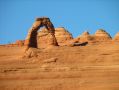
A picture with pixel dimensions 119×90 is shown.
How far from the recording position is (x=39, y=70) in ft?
124

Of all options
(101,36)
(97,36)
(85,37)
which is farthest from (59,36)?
(101,36)

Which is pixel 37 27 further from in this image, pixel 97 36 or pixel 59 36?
pixel 97 36

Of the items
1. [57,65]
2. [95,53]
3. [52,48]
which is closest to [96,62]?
[95,53]

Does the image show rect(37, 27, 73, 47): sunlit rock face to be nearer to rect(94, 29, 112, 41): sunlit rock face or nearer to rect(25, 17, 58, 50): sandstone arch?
rect(94, 29, 112, 41): sunlit rock face

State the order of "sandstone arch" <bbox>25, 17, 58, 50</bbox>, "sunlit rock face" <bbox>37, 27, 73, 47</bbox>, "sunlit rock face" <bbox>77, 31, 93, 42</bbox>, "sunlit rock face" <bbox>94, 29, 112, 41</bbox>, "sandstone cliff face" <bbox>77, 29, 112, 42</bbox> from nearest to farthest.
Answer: "sandstone arch" <bbox>25, 17, 58, 50</bbox>
"sunlit rock face" <bbox>77, 31, 93, 42</bbox>
"sandstone cliff face" <bbox>77, 29, 112, 42</bbox>
"sunlit rock face" <bbox>37, 27, 73, 47</bbox>
"sunlit rock face" <bbox>94, 29, 112, 41</bbox>

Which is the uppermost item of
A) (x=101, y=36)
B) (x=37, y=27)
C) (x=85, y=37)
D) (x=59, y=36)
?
(x=59, y=36)

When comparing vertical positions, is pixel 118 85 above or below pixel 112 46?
below

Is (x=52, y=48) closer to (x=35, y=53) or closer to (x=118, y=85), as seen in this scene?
(x=35, y=53)

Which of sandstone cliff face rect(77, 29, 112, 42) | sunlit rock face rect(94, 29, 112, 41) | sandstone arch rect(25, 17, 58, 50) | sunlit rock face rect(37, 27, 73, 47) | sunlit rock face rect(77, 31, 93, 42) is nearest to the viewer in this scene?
sandstone arch rect(25, 17, 58, 50)

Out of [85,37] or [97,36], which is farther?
[97,36]

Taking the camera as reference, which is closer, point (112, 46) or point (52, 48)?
point (112, 46)

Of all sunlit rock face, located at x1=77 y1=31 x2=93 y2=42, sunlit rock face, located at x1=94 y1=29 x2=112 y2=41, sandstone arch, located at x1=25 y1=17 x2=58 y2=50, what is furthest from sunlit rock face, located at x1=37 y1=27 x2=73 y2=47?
sandstone arch, located at x1=25 y1=17 x2=58 y2=50

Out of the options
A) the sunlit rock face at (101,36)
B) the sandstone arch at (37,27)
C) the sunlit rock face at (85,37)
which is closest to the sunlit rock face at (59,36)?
the sunlit rock face at (85,37)

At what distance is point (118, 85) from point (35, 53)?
488 inches
